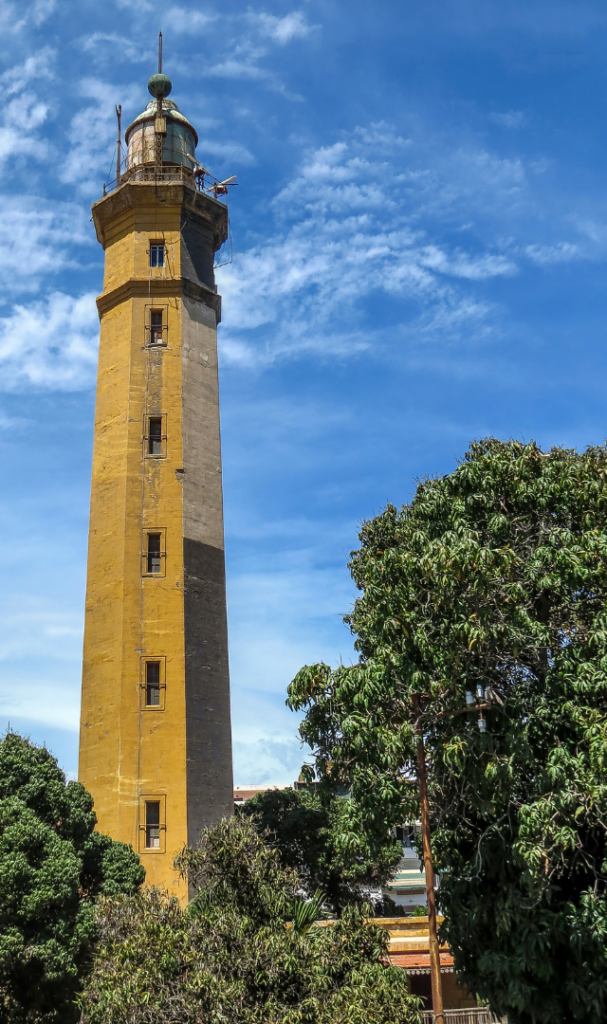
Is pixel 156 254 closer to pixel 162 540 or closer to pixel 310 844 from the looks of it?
pixel 162 540

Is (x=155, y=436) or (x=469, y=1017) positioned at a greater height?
(x=155, y=436)

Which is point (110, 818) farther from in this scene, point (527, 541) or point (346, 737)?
point (527, 541)

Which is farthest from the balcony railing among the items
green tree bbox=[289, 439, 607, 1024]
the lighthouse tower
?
green tree bbox=[289, 439, 607, 1024]

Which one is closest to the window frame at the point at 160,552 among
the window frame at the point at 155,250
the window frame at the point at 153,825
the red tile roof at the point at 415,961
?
the window frame at the point at 153,825

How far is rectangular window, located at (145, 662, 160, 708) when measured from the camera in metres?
27.2

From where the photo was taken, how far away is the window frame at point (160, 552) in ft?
93.6

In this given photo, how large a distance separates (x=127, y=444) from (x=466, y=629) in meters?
17.4

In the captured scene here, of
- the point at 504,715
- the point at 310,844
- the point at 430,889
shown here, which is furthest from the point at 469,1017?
the point at 310,844

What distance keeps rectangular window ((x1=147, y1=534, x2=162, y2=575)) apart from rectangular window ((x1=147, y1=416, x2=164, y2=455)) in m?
2.93

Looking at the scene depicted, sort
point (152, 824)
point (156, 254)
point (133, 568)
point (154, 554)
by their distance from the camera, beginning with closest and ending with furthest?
point (152, 824) → point (133, 568) → point (154, 554) → point (156, 254)

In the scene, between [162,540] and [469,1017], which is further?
[162,540]

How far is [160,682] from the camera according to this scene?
Answer: 27.3 m

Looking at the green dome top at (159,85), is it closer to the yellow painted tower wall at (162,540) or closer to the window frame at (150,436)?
the yellow painted tower wall at (162,540)

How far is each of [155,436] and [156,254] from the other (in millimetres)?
6868
